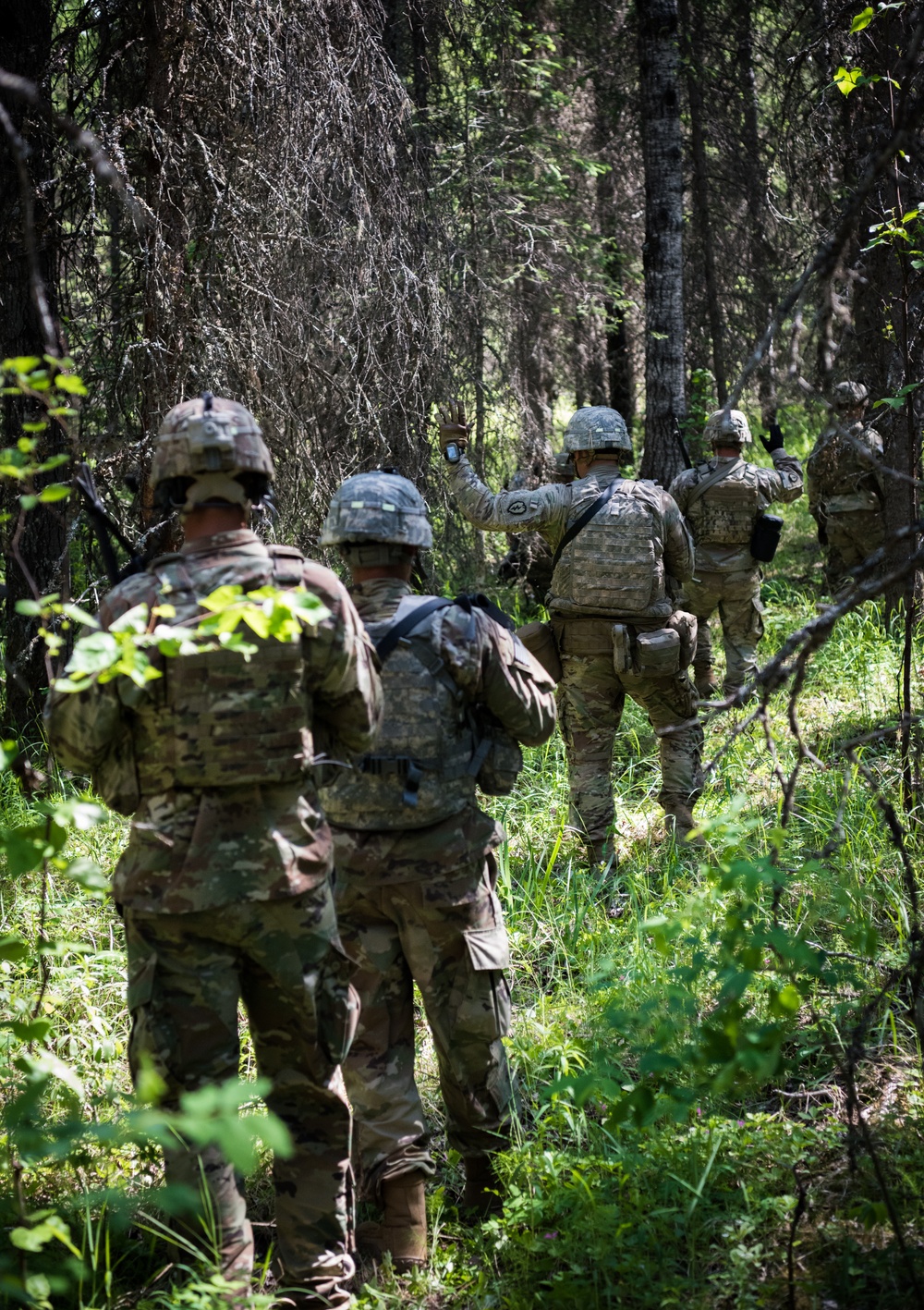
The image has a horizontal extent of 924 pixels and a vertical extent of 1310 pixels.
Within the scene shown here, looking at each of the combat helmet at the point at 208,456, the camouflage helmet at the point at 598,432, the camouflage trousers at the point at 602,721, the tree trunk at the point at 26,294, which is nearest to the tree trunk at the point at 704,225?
the camouflage helmet at the point at 598,432

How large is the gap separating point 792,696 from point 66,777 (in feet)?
15.9

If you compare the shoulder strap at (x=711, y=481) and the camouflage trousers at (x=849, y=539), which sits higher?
the shoulder strap at (x=711, y=481)

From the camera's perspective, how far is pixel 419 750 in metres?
3.37

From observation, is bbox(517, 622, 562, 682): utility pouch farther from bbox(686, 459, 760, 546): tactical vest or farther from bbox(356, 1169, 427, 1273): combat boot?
bbox(356, 1169, 427, 1273): combat boot

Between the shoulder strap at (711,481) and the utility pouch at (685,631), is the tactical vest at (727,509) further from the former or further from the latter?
the utility pouch at (685,631)

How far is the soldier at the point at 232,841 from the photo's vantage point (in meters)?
2.81

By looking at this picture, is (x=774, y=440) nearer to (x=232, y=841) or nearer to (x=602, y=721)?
(x=602, y=721)

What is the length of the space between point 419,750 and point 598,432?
2723 mm

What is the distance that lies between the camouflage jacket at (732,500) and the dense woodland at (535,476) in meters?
0.35

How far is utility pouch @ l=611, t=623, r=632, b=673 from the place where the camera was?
558 centimetres

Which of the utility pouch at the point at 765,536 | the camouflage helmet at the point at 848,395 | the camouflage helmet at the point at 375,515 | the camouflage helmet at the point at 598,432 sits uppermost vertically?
the camouflage helmet at the point at 375,515

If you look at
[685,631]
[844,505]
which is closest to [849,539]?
[844,505]

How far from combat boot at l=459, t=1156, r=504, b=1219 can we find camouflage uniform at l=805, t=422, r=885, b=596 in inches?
292

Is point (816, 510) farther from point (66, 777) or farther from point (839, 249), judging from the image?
point (839, 249)
